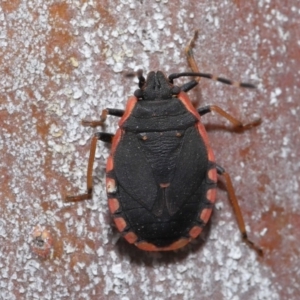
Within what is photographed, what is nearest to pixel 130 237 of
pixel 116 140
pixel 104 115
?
pixel 116 140

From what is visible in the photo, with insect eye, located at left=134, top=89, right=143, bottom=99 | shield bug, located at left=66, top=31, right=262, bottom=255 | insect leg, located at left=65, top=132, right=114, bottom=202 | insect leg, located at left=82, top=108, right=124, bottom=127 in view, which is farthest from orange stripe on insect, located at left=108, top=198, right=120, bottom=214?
insect eye, located at left=134, top=89, right=143, bottom=99

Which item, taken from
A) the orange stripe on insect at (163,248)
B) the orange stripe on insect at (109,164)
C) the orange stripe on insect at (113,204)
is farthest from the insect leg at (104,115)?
the orange stripe on insect at (163,248)

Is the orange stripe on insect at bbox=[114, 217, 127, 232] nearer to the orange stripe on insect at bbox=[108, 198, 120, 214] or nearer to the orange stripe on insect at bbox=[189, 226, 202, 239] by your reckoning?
the orange stripe on insect at bbox=[108, 198, 120, 214]

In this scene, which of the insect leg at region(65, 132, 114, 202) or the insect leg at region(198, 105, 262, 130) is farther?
the insect leg at region(198, 105, 262, 130)

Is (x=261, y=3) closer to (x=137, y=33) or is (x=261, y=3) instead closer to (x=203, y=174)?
(x=137, y=33)

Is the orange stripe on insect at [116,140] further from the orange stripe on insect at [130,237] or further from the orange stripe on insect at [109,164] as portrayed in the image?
the orange stripe on insect at [130,237]

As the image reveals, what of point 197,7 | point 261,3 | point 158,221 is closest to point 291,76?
point 261,3
